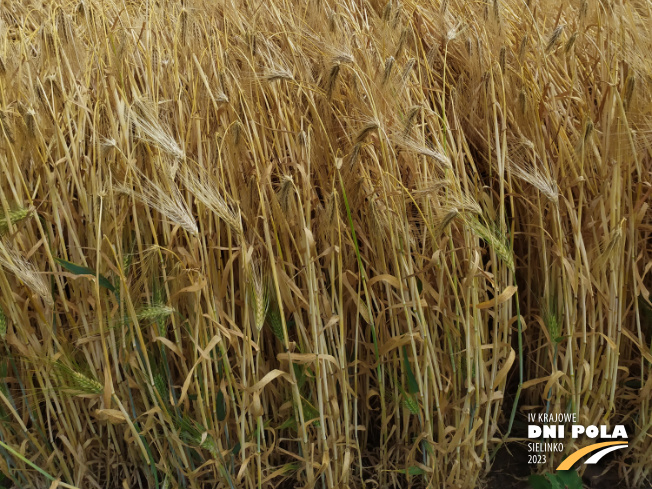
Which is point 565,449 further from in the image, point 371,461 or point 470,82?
point 470,82

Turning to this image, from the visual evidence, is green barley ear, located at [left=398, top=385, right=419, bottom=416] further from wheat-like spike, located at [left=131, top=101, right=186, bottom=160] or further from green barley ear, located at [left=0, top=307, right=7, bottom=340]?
green barley ear, located at [left=0, top=307, right=7, bottom=340]

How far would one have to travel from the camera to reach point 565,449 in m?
1.35

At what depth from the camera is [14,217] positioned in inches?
44.3

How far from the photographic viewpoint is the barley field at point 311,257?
1.15 m

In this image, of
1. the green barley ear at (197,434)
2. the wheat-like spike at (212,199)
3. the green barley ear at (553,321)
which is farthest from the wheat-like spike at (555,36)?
the green barley ear at (197,434)

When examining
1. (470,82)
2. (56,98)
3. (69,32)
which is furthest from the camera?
(470,82)

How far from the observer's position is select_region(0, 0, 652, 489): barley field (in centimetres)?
115

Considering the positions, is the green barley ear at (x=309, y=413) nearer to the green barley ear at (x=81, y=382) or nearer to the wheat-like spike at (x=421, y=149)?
the green barley ear at (x=81, y=382)

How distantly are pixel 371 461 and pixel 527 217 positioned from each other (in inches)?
25.0

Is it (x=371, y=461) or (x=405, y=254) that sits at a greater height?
(x=405, y=254)

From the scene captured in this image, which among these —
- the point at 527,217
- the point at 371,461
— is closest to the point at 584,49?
the point at 527,217

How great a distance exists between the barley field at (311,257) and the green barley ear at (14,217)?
1.0 inches

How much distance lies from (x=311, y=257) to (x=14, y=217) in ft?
1.77

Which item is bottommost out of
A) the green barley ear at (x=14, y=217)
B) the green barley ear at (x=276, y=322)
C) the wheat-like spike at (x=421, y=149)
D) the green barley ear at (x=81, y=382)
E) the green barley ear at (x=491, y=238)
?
the green barley ear at (x=81, y=382)
